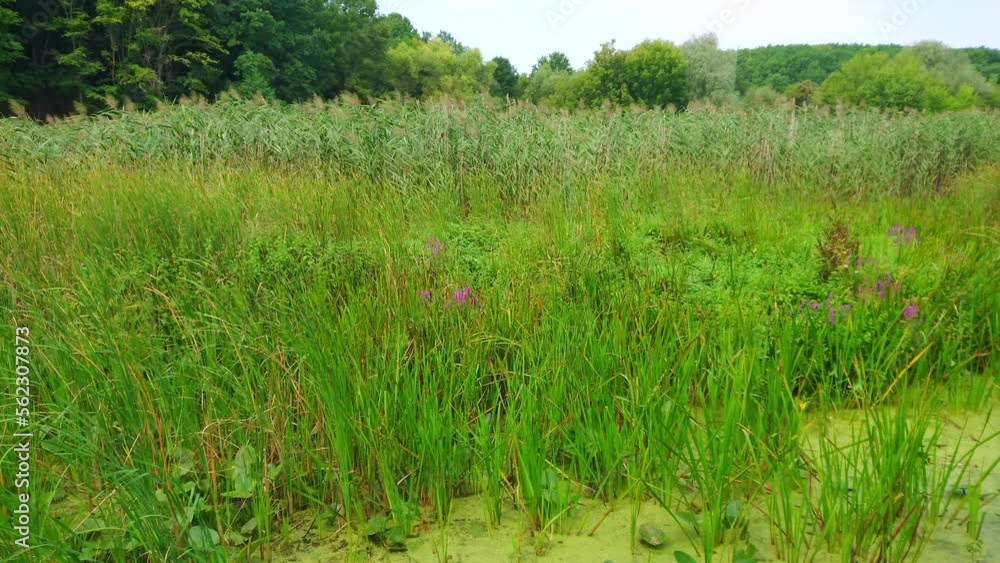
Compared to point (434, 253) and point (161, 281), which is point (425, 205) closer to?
point (434, 253)

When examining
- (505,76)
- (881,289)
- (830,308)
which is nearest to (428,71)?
(505,76)

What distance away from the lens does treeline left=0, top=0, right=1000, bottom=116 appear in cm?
2430

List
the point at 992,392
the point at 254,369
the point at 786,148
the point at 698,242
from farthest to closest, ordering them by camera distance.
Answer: the point at 786,148 < the point at 698,242 < the point at 992,392 < the point at 254,369

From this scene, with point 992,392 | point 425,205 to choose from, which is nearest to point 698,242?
point 992,392

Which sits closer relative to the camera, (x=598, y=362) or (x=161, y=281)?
(x=598, y=362)

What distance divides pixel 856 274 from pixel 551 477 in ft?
8.00

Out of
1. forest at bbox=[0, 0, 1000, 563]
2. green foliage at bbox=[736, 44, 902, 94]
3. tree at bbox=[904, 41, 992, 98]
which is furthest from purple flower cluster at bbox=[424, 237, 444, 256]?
green foliage at bbox=[736, 44, 902, 94]

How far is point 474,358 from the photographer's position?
2.60 meters

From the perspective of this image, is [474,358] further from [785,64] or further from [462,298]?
[785,64]

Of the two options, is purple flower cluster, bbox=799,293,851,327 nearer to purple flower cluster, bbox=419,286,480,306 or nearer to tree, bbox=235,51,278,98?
purple flower cluster, bbox=419,286,480,306

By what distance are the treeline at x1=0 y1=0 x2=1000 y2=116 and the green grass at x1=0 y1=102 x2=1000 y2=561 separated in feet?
15.1

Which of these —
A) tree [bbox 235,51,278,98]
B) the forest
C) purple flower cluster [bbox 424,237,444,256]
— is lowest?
the forest

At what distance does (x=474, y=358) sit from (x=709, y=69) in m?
47.5

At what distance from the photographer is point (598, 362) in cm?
261
